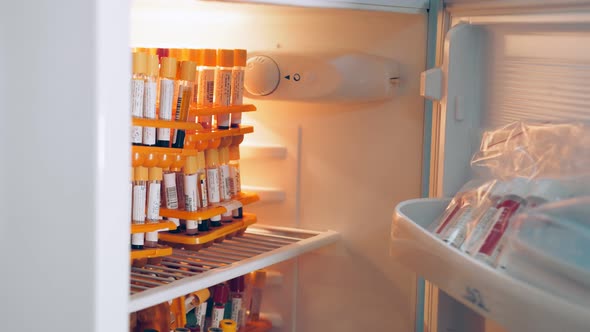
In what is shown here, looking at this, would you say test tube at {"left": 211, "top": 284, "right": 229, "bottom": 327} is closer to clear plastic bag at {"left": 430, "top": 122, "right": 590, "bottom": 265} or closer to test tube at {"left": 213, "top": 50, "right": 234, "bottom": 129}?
test tube at {"left": 213, "top": 50, "right": 234, "bottom": 129}

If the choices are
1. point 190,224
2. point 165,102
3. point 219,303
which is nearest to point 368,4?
point 165,102

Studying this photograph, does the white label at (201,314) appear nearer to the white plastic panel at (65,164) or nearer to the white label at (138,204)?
the white label at (138,204)

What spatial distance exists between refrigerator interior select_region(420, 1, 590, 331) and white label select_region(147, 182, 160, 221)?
1.53 ft

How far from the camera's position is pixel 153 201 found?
130 centimetres

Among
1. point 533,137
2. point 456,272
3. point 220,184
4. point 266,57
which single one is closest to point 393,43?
point 266,57

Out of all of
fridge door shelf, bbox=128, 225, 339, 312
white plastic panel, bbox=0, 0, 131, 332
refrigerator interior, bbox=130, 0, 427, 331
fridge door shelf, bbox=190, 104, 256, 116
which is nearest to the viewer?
white plastic panel, bbox=0, 0, 131, 332

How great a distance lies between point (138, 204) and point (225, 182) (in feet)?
0.85

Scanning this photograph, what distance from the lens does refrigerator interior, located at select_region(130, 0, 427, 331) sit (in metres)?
1.54

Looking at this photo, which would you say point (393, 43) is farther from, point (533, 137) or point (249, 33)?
point (533, 137)

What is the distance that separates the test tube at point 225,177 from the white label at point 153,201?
20 centimetres

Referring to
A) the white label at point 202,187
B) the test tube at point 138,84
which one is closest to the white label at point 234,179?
the white label at point 202,187

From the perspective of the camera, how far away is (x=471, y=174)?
1.34 meters

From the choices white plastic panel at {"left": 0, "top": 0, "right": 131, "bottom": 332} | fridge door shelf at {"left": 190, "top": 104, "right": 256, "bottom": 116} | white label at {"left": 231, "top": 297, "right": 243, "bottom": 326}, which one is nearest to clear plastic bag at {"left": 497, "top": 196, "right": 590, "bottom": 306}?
white plastic panel at {"left": 0, "top": 0, "right": 131, "bottom": 332}

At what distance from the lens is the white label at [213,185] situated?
4.80ft
